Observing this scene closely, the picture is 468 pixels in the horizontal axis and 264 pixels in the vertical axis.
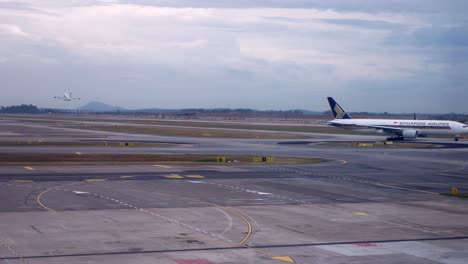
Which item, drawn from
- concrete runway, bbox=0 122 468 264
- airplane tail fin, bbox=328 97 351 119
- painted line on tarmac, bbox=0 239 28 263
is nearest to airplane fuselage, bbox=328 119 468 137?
airplane tail fin, bbox=328 97 351 119

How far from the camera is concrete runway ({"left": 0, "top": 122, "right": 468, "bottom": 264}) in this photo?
20.8 meters

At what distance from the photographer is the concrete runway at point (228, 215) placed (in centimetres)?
2081

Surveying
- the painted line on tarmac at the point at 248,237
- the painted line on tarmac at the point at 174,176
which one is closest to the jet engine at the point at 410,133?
the painted line on tarmac at the point at 174,176

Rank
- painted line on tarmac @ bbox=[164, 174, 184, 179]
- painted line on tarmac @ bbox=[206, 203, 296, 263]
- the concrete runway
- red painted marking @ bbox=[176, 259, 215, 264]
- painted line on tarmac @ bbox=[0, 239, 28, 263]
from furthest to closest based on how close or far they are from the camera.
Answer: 1. painted line on tarmac @ bbox=[164, 174, 184, 179]
2. the concrete runway
3. painted line on tarmac @ bbox=[206, 203, 296, 263]
4. red painted marking @ bbox=[176, 259, 215, 264]
5. painted line on tarmac @ bbox=[0, 239, 28, 263]

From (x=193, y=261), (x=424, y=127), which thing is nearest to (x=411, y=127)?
(x=424, y=127)

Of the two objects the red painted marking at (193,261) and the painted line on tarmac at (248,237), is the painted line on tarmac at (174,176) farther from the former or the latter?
the red painted marking at (193,261)

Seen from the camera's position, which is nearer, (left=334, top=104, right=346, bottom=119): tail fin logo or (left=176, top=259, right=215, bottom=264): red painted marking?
(left=176, top=259, right=215, bottom=264): red painted marking

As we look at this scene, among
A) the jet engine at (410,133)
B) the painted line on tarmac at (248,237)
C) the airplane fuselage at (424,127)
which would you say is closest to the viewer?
the painted line on tarmac at (248,237)

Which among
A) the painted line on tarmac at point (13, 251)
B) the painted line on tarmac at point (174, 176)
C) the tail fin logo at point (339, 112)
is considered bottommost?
the painted line on tarmac at point (174, 176)

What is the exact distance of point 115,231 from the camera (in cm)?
2412

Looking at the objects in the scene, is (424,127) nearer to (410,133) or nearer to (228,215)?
(410,133)

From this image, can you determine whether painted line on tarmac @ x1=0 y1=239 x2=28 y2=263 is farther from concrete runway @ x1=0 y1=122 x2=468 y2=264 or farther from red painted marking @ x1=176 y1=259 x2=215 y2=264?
red painted marking @ x1=176 y1=259 x2=215 y2=264

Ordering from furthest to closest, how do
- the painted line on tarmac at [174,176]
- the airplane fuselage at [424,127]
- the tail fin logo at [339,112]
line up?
the tail fin logo at [339,112] → the airplane fuselage at [424,127] → the painted line on tarmac at [174,176]

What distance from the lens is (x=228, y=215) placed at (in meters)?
28.5
